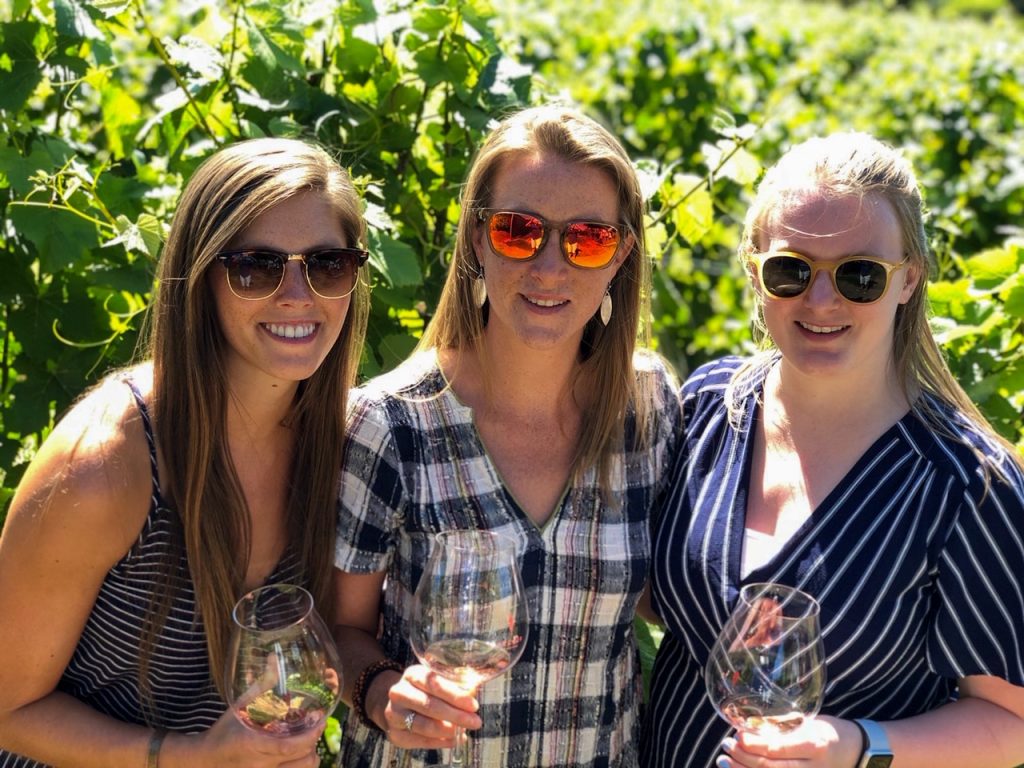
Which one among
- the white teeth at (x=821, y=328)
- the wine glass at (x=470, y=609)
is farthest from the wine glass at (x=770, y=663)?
the white teeth at (x=821, y=328)

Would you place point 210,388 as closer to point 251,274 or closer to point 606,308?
point 251,274

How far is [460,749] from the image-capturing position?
7.32 feet

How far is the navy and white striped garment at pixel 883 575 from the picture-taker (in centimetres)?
220

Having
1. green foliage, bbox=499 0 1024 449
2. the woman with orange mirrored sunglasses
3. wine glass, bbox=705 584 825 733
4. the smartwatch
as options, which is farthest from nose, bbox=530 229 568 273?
the smartwatch

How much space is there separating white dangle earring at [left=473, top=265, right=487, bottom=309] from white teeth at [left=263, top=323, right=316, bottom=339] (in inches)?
16.1

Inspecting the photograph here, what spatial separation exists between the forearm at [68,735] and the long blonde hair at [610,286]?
3.31 ft

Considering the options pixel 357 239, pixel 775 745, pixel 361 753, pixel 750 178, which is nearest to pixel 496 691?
pixel 361 753

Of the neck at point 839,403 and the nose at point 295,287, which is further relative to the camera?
the neck at point 839,403

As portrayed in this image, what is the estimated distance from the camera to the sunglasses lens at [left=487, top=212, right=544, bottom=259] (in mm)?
2416

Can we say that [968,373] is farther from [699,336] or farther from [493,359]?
[699,336]

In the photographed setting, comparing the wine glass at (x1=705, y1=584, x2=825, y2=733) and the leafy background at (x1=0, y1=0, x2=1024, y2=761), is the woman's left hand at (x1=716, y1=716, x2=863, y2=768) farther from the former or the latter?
the leafy background at (x1=0, y1=0, x2=1024, y2=761)

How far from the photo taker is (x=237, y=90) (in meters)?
3.24

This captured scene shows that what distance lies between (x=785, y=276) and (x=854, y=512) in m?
0.48

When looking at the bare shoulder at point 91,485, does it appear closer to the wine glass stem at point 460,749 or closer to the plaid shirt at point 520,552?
the plaid shirt at point 520,552
